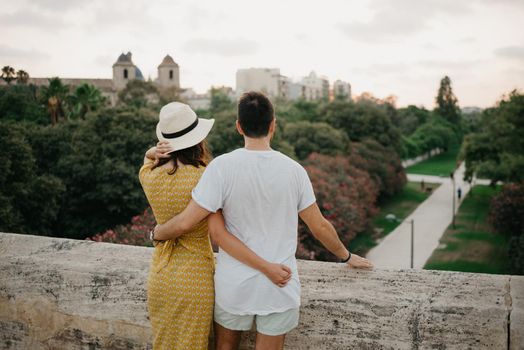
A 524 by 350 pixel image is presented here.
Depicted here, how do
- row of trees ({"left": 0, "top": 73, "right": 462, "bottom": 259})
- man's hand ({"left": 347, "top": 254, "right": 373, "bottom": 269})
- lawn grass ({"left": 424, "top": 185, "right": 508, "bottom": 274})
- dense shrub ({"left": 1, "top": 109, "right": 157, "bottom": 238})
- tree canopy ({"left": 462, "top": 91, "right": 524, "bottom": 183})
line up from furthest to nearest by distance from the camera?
tree canopy ({"left": 462, "top": 91, "right": 524, "bottom": 183}) → dense shrub ({"left": 1, "top": 109, "right": 157, "bottom": 238}) → lawn grass ({"left": 424, "top": 185, "right": 508, "bottom": 274}) → row of trees ({"left": 0, "top": 73, "right": 462, "bottom": 259}) → man's hand ({"left": 347, "top": 254, "right": 373, "bottom": 269})

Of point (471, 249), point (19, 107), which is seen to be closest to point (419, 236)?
point (471, 249)

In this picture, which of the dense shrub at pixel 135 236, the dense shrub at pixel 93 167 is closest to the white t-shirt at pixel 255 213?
the dense shrub at pixel 135 236

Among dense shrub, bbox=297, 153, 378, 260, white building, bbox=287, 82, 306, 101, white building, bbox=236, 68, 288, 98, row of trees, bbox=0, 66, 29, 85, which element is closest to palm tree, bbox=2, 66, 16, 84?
row of trees, bbox=0, 66, 29, 85

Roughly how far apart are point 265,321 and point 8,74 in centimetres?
5183

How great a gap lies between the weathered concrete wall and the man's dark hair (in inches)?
40.5

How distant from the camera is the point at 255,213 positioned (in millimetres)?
2338

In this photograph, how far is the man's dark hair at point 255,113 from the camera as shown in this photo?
2.29 m

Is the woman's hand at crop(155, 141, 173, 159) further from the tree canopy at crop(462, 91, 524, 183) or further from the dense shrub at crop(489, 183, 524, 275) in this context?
the tree canopy at crop(462, 91, 524, 183)

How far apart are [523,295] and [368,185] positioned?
98.4ft

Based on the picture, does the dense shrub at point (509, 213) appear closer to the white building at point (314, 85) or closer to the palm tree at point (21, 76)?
the palm tree at point (21, 76)

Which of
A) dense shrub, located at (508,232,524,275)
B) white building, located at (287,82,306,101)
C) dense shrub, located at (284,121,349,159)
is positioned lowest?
dense shrub, located at (508,232,524,275)

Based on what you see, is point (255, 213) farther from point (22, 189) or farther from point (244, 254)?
point (22, 189)

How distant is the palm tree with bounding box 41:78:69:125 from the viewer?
125ft

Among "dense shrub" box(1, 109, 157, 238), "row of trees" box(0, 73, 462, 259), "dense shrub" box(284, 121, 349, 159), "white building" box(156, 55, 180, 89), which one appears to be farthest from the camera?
"white building" box(156, 55, 180, 89)
